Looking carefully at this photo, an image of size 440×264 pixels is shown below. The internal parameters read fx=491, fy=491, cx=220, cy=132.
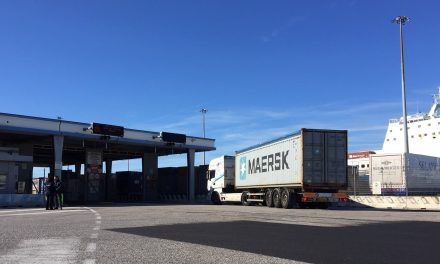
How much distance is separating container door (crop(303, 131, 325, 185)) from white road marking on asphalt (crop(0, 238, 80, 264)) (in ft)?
52.3

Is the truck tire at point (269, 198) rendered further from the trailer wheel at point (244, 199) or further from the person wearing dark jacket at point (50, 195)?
the person wearing dark jacket at point (50, 195)

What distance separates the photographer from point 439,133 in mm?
58656

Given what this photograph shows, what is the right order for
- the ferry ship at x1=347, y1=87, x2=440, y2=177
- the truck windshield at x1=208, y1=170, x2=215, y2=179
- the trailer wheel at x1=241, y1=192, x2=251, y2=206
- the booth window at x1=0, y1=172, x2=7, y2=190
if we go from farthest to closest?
the ferry ship at x1=347, y1=87, x2=440, y2=177 < the truck windshield at x1=208, y1=170, x2=215, y2=179 < the booth window at x1=0, y1=172, x2=7, y2=190 < the trailer wheel at x1=241, y1=192, x2=251, y2=206

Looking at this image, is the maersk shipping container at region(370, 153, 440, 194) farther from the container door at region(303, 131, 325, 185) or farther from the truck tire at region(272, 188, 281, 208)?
the container door at region(303, 131, 325, 185)

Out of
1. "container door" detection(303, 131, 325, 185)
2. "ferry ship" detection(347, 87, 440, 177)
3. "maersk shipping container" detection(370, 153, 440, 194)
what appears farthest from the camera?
"ferry ship" detection(347, 87, 440, 177)

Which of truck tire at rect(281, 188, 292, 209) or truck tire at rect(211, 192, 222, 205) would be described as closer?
truck tire at rect(281, 188, 292, 209)

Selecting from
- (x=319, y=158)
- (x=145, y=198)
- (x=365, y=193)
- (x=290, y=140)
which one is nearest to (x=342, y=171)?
(x=319, y=158)

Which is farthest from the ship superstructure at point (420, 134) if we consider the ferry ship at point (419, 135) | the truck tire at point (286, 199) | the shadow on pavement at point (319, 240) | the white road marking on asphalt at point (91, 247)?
the white road marking on asphalt at point (91, 247)

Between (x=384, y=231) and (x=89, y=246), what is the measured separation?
7002mm

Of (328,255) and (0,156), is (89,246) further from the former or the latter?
(0,156)

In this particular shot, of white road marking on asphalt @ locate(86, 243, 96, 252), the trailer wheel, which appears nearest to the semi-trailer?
the trailer wheel

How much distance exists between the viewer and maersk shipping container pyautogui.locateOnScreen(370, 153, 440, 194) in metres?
33.2

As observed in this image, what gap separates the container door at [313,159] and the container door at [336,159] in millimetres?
364

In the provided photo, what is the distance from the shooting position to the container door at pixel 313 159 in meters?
24.2
